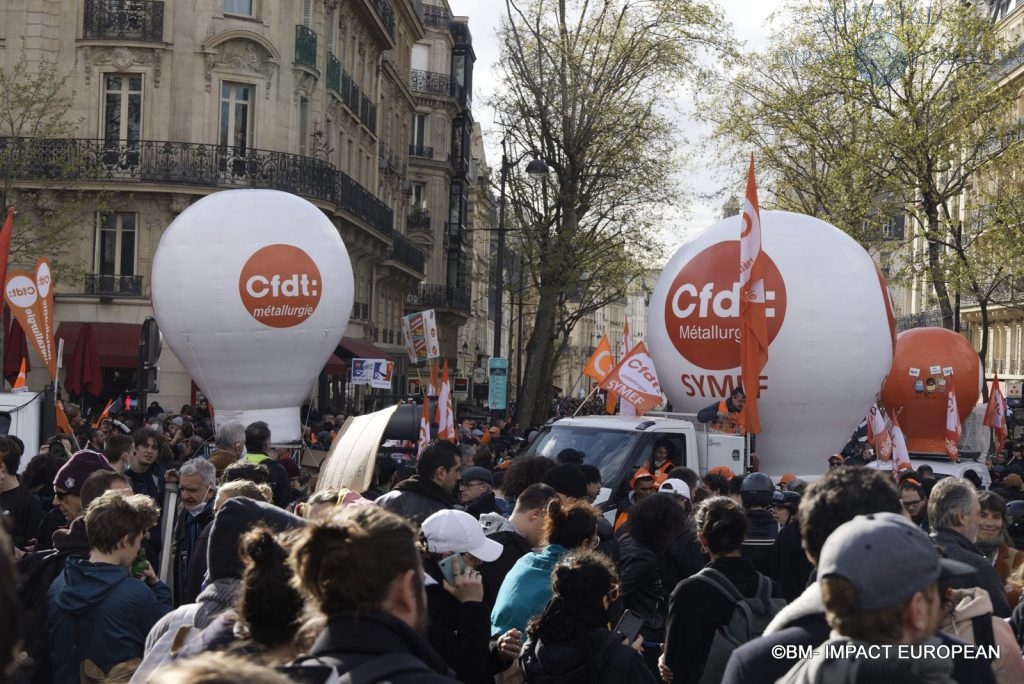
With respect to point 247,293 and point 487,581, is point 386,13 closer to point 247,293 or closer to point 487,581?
point 247,293

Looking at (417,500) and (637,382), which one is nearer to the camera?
(417,500)

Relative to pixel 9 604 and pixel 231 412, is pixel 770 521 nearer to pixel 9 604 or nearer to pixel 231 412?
pixel 9 604

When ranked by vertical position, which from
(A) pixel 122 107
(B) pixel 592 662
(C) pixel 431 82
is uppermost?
(C) pixel 431 82

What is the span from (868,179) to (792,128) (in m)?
3.71

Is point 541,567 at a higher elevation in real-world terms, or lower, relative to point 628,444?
lower

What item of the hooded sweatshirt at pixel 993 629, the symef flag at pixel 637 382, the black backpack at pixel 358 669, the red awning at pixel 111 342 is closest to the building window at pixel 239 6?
the red awning at pixel 111 342

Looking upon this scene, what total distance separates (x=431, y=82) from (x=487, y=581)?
201 ft

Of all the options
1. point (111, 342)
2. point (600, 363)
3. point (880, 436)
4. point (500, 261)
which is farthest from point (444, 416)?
point (111, 342)

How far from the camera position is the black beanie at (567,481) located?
25.5 ft

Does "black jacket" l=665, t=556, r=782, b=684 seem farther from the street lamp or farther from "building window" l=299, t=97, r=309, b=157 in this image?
"building window" l=299, t=97, r=309, b=157

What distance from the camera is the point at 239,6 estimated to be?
33.2 metres

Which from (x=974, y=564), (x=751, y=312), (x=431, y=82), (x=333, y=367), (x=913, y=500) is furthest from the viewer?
(x=431, y=82)

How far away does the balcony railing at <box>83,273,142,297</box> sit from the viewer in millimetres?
32281

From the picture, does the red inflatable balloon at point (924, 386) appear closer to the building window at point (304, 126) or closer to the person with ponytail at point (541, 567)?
the person with ponytail at point (541, 567)
